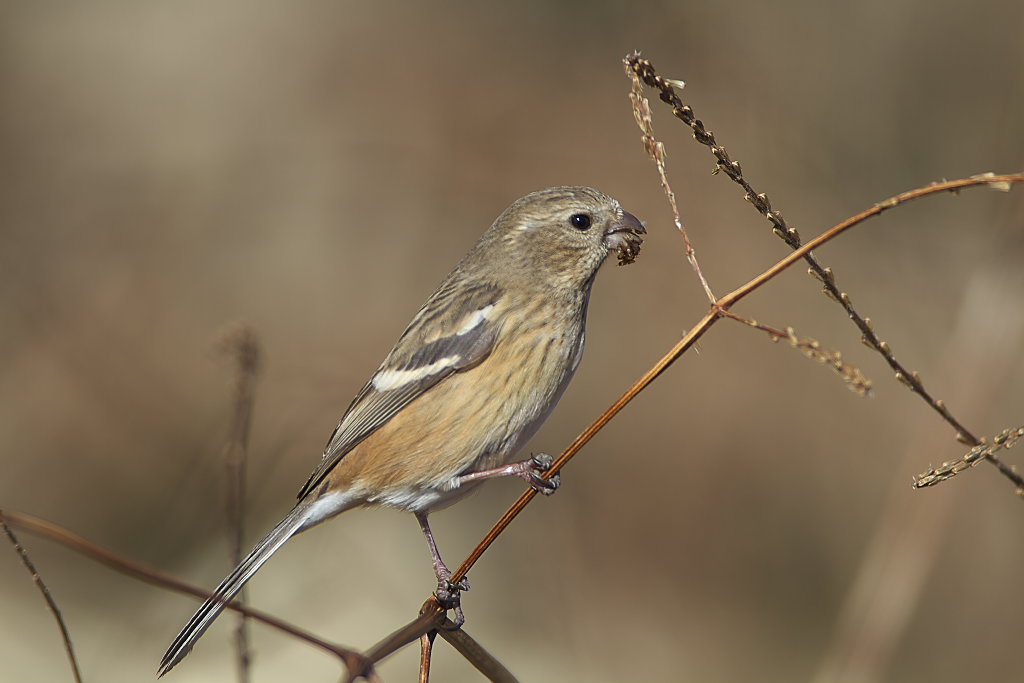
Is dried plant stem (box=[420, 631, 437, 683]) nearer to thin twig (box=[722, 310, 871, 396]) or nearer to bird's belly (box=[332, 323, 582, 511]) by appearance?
thin twig (box=[722, 310, 871, 396])

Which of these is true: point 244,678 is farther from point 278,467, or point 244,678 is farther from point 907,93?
point 907,93

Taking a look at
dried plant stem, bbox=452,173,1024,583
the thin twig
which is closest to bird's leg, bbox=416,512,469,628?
dried plant stem, bbox=452,173,1024,583

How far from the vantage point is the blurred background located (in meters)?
8.10

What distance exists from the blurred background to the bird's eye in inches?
118

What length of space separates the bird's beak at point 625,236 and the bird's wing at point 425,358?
21.5 inches

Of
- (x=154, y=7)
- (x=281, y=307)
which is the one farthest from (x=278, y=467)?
(x=154, y=7)

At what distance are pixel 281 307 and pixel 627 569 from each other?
464 cm

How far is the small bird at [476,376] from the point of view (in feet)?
13.7

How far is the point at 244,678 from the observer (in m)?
2.65

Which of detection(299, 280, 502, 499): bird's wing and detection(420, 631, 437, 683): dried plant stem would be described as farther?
detection(299, 280, 502, 499): bird's wing

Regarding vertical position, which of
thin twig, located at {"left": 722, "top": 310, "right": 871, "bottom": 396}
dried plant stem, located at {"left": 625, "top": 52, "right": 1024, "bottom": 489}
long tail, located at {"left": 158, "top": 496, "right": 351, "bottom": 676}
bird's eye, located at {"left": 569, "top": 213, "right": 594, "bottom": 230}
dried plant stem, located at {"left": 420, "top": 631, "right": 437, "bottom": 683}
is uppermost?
bird's eye, located at {"left": 569, "top": 213, "right": 594, "bottom": 230}

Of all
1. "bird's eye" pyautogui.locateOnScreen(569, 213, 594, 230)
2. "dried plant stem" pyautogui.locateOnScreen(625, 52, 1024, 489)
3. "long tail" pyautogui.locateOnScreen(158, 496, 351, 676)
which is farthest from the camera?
"bird's eye" pyautogui.locateOnScreen(569, 213, 594, 230)

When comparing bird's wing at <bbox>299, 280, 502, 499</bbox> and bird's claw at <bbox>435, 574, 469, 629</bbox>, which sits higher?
bird's wing at <bbox>299, 280, 502, 499</bbox>

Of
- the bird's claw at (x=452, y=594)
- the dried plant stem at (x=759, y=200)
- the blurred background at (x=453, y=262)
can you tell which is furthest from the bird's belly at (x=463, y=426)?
the blurred background at (x=453, y=262)
